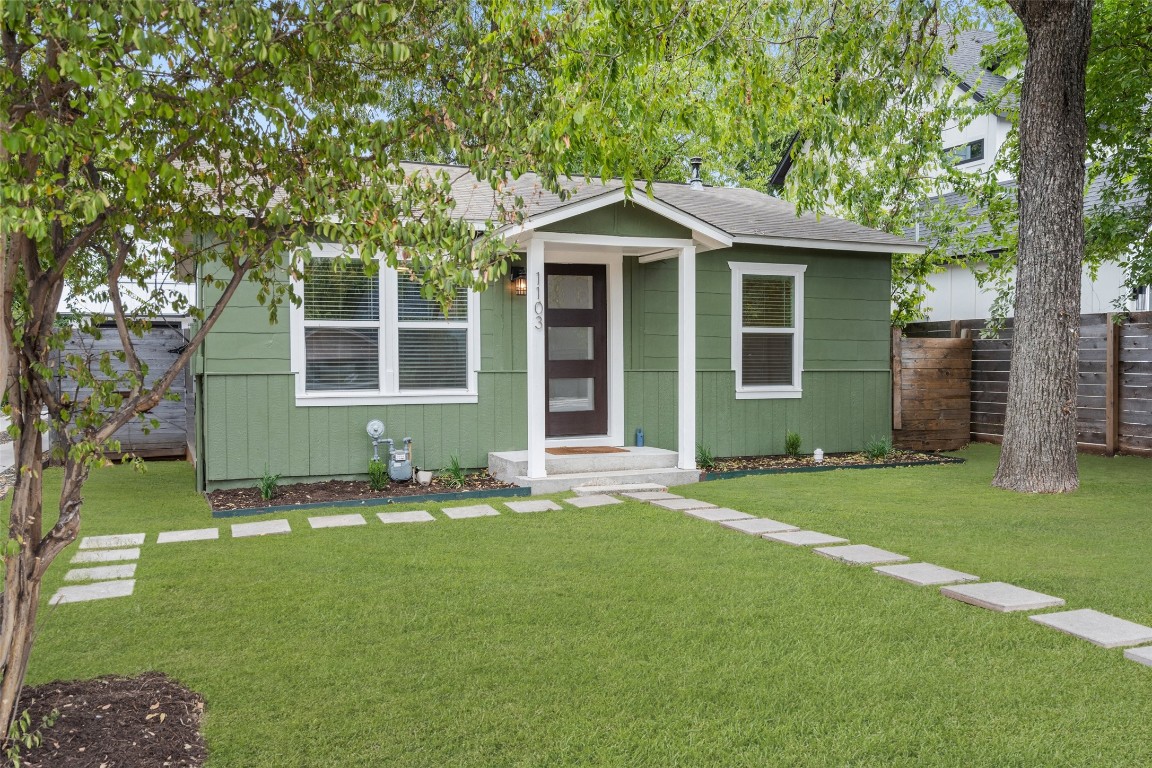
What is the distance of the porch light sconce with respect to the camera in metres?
8.45

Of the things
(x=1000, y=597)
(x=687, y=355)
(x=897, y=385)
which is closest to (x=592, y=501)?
(x=687, y=355)

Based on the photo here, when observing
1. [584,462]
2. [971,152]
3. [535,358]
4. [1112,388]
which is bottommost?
[584,462]

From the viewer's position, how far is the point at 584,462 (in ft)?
26.3

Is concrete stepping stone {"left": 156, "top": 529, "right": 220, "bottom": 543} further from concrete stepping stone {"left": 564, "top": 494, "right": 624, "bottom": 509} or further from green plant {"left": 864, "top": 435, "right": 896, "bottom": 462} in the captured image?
green plant {"left": 864, "top": 435, "right": 896, "bottom": 462}

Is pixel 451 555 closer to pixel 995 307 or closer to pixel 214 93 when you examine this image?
pixel 214 93

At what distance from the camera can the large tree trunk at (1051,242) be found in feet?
24.0

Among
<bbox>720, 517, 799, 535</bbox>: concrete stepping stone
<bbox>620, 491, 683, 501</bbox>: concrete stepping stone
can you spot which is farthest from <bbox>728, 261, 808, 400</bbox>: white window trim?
<bbox>720, 517, 799, 535</bbox>: concrete stepping stone

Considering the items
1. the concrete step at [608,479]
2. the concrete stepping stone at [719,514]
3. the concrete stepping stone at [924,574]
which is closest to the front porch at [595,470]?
the concrete step at [608,479]

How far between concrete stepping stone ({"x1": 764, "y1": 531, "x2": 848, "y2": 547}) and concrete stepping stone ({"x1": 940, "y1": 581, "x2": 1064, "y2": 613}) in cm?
112

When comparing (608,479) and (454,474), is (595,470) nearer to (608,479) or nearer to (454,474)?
(608,479)

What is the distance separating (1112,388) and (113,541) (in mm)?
9881

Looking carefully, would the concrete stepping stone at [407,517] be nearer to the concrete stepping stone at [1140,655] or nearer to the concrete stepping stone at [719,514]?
the concrete stepping stone at [719,514]

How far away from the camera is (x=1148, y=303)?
12977 millimetres

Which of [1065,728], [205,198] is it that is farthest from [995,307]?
[205,198]
